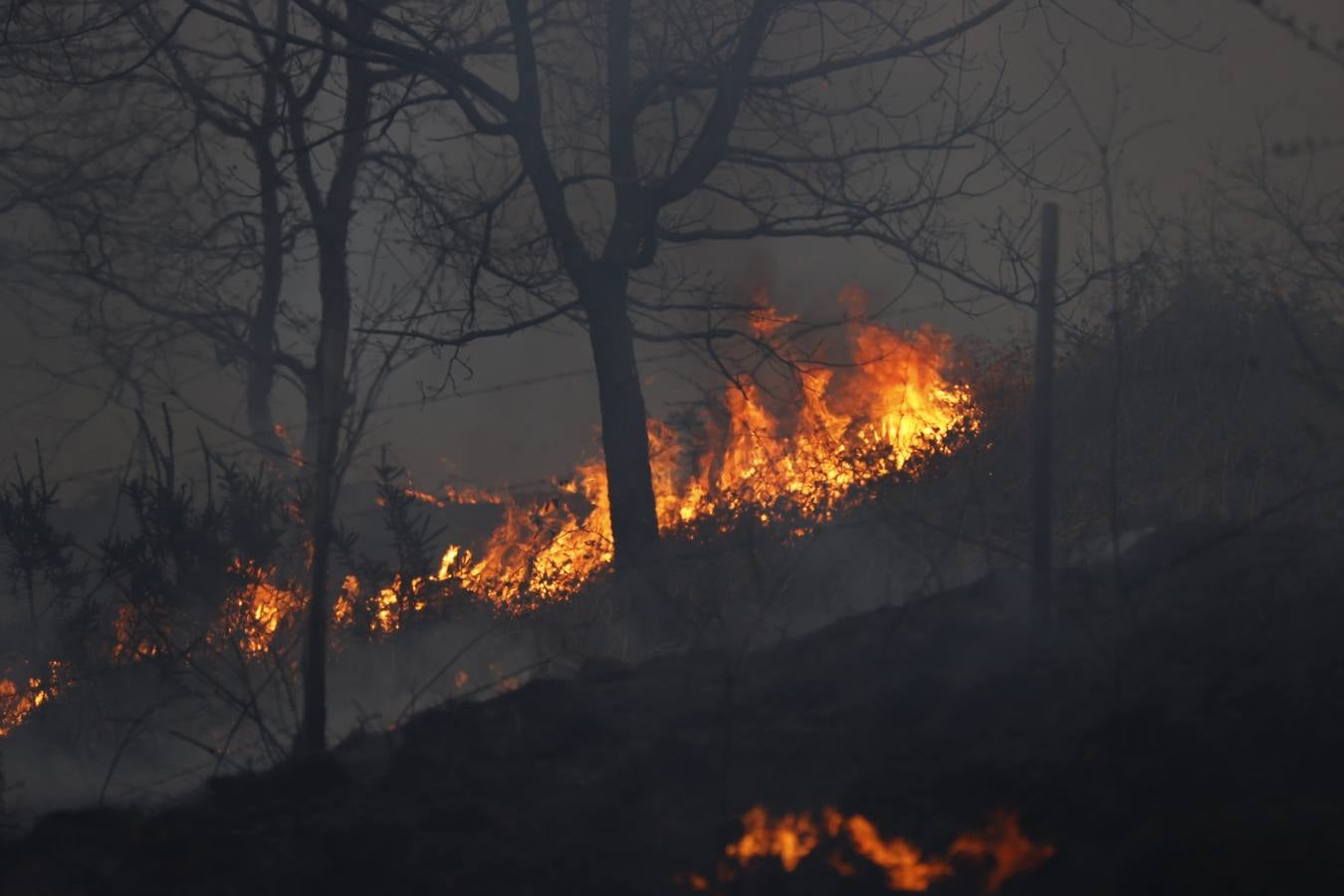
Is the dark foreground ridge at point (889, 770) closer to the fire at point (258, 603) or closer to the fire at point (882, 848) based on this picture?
the fire at point (882, 848)

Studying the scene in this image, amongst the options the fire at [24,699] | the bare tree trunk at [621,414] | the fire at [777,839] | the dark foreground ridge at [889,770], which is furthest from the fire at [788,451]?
the fire at [777,839]

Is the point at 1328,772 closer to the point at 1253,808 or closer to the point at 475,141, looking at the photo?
the point at 1253,808

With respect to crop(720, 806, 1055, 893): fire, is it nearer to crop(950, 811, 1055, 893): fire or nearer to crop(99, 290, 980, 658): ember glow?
crop(950, 811, 1055, 893): fire

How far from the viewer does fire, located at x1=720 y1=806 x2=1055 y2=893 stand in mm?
3318

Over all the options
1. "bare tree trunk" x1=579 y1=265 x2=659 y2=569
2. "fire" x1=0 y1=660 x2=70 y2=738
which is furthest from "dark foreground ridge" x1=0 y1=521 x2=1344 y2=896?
"fire" x1=0 y1=660 x2=70 y2=738

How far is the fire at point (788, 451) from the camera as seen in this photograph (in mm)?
9531

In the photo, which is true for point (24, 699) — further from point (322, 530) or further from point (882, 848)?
point (882, 848)

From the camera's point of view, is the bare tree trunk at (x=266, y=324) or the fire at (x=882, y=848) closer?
the fire at (x=882, y=848)

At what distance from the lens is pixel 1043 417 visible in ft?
14.7

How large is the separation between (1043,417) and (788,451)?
633cm

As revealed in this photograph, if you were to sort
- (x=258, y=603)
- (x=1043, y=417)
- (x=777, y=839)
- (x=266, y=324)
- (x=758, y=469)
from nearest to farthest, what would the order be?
(x=777, y=839) → (x=1043, y=417) → (x=258, y=603) → (x=758, y=469) → (x=266, y=324)

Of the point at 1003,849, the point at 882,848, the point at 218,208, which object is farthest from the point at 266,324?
the point at 1003,849

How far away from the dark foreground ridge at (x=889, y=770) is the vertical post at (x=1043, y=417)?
172 mm

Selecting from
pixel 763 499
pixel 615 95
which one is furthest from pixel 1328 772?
pixel 615 95
